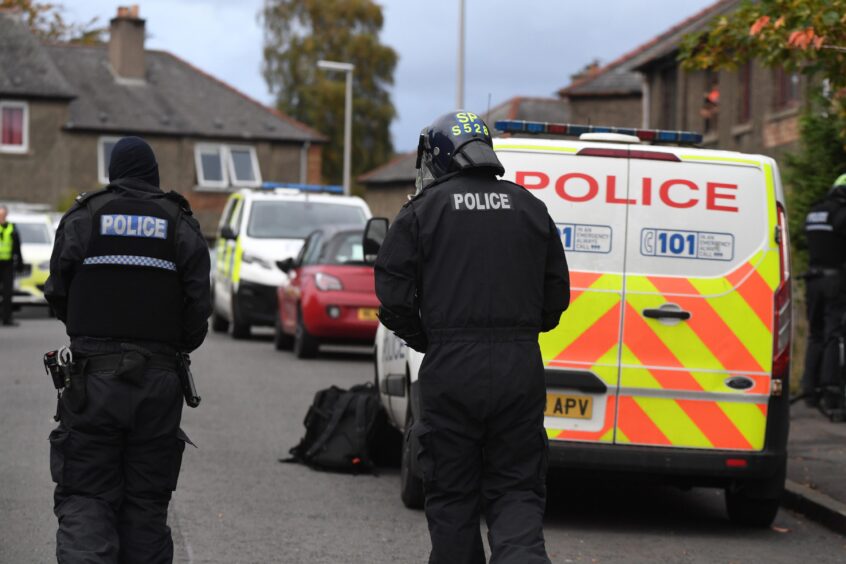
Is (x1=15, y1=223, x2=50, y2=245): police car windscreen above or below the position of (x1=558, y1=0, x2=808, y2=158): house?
below

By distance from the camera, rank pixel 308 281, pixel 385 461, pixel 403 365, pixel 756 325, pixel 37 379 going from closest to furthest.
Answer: pixel 756 325 → pixel 403 365 → pixel 385 461 → pixel 37 379 → pixel 308 281

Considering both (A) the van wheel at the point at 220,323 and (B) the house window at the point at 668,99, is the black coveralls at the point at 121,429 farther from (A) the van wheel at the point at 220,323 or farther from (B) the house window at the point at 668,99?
(B) the house window at the point at 668,99

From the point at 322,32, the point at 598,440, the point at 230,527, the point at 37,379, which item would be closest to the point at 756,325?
the point at 598,440

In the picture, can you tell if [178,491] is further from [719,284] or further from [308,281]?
[308,281]

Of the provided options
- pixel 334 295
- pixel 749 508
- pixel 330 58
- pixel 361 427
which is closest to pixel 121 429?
pixel 749 508

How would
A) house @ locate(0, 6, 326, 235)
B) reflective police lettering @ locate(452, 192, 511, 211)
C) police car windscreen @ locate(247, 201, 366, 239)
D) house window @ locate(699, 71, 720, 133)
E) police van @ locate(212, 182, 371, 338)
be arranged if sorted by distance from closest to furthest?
reflective police lettering @ locate(452, 192, 511, 211), police van @ locate(212, 182, 371, 338), police car windscreen @ locate(247, 201, 366, 239), house window @ locate(699, 71, 720, 133), house @ locate(0, 6, 326, 235)

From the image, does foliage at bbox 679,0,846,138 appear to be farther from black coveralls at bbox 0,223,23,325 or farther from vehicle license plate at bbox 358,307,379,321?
black coveralls at bbox 0,223,23,325

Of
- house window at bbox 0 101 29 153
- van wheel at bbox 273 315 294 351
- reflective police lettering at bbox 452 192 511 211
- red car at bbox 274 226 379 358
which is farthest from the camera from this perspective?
house window at bbox 0 101 29 153

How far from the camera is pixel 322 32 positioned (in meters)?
75.2

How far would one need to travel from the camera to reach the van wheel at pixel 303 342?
19.2m

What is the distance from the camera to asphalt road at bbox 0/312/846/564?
8.02m

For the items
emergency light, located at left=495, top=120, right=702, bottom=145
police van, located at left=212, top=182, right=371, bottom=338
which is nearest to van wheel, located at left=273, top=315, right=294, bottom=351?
police van, located at left=212, top=182, right=371, bottom=338

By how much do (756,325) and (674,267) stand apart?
517 mm

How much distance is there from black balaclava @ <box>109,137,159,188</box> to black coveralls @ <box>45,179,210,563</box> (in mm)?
37
